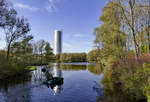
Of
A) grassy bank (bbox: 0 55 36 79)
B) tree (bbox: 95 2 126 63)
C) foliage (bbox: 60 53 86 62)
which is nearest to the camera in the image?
tree (bbox: 95 2 126 63)

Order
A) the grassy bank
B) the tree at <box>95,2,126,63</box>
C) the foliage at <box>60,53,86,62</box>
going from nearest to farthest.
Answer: the tree at <box>95,2,126,63</box>
the grassy bank
the foliage at <box>60,53,86,62</box>

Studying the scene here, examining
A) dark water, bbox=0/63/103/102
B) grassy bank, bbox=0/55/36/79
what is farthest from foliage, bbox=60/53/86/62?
dark water, bbox=0/63/103/102

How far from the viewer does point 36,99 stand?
424 inches

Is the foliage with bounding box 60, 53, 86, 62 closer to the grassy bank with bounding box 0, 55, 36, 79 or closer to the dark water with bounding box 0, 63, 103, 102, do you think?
the grassy bank with bounding box 0, 55, 36, 79

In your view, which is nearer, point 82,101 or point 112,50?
point 82,101

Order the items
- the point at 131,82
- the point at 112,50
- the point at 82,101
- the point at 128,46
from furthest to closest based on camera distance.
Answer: the point at 128,46 → the point at 112,50 → the point at 82,101 → the point at 131,82

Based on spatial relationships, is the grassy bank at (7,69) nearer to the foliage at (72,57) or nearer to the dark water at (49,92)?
the dark water at (49,92)

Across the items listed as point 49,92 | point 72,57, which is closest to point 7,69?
point 49,92

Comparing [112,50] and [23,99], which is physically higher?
[112,50]

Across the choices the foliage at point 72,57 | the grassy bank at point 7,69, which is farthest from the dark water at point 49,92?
the foliage at point 72,57

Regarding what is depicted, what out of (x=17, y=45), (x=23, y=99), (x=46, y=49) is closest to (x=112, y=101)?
(x=23, y=99)

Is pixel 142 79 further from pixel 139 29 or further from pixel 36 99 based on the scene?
pixel 139 29

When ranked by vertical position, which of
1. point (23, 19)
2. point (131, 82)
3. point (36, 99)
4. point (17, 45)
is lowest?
point (36, 99)

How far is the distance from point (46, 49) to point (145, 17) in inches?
2141
